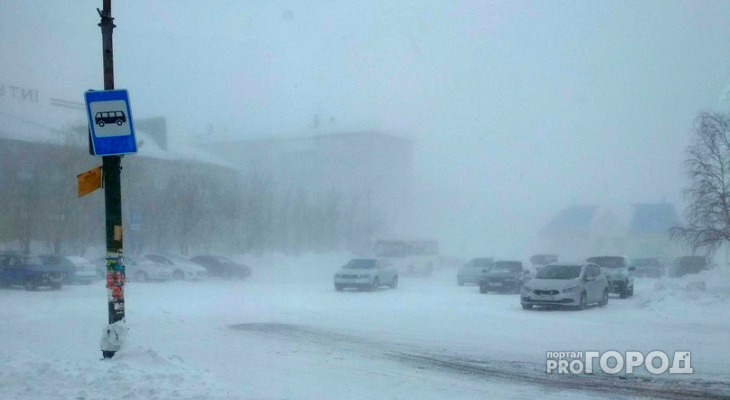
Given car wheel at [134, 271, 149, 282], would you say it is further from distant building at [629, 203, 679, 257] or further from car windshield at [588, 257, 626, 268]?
distant building at [629, 203, 679, 257]

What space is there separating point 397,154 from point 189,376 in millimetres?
80036

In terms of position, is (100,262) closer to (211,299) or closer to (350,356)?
(211,299)

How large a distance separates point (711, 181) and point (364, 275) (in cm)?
1462

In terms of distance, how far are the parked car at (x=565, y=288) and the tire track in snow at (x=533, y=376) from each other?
8048mm

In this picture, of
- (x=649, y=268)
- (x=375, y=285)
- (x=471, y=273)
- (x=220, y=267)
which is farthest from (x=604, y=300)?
(x=649, y=268)

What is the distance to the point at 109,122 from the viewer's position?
34.3 feet

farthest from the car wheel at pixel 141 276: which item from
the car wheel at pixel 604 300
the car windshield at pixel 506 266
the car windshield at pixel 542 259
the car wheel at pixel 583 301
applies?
the car windshield at pixel 542 259

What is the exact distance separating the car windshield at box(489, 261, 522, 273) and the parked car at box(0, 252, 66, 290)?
1827 cm

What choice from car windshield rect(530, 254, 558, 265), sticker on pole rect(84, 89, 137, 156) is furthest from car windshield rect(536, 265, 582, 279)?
car windshield rect(530, 254, 558, 265)

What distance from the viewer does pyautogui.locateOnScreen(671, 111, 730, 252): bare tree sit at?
28688 millimetres

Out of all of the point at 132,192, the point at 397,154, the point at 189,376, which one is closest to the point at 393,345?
the point at 189,376

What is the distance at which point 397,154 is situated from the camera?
3484 inches

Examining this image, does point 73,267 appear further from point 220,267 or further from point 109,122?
point 109,122

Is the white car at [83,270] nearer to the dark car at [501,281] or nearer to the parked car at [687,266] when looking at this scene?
the dark car at [501,281]
